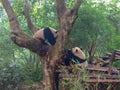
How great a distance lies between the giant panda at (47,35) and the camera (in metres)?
5.53

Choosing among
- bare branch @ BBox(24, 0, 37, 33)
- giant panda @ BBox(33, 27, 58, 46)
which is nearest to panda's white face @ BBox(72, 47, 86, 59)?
giant panda @ BBox(33, 27, 58, 46)

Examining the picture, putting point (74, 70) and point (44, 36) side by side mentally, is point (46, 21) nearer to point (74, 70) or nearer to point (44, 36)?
point (44, 36)

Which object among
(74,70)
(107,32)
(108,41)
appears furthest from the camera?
(108,41)

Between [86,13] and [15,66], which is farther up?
[86,13]

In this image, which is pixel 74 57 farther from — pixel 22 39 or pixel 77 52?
pixel 22 39

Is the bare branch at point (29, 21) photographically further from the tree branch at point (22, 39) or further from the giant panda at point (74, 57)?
the giant panda at point (74, 57)

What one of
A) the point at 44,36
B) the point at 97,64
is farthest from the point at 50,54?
the point at 97,64

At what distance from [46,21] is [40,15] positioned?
0.25 m

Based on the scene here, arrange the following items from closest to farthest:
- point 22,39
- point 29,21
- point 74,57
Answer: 1. point 22,39
2. point 74,57
3. point 29,21

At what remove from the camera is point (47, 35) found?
18.8ft

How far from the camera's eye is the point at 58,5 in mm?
5098

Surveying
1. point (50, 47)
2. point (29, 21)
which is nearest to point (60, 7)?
point (50, 47)

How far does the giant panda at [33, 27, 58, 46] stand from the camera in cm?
553

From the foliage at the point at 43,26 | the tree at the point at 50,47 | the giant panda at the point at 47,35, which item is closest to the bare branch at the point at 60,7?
the tree at the point at 50,47
